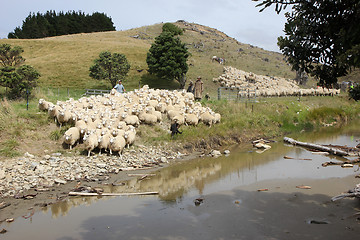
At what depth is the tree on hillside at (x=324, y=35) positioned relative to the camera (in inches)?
208

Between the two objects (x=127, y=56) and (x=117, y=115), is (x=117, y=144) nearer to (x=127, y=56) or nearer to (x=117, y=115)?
(x=117, y=115)

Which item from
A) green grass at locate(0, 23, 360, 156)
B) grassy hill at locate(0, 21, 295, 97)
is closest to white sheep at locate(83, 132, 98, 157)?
green grass at locate(0, 23, 360, 156)

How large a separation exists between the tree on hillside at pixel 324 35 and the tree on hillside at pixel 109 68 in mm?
28730

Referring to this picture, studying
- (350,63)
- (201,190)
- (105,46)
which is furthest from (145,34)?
(350,63)

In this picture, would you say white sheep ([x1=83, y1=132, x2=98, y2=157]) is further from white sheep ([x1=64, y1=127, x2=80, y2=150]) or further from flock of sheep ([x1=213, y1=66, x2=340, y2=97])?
flock of sheep ([x1=213, y1=66, x2=340, y2=97])

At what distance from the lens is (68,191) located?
1000cm

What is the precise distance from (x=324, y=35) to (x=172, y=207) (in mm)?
5793

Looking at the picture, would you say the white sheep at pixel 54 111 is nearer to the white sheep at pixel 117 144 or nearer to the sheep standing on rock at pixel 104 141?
the sheep standing on rock at pixel 104 141

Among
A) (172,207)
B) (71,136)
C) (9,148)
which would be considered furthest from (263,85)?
(172,207)

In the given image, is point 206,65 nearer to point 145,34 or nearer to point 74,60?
point 74,60

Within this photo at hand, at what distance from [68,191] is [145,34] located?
65108mm

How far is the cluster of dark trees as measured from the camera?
2987 inches

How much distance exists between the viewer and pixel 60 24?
7931 centimetres

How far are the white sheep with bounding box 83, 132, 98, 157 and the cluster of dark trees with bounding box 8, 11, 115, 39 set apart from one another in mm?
71238
